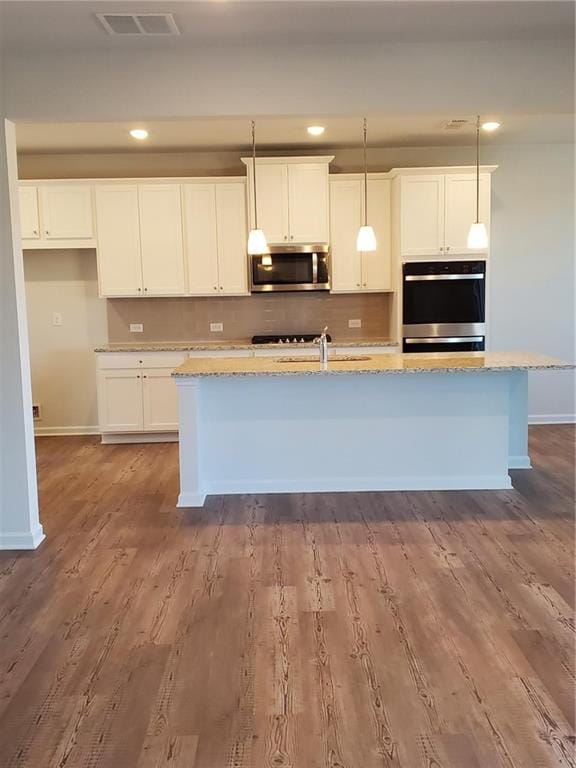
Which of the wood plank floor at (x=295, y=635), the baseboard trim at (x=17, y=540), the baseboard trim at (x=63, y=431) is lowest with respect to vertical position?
the wood plank floor at (x=295, y=635)

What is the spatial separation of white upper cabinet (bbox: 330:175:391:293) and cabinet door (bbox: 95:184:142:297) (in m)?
1.88

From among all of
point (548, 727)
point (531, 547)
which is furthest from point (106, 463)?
point (548, 727)

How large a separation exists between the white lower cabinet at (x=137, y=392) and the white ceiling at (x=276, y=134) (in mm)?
1918

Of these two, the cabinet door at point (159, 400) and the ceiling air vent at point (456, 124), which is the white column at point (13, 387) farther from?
the ceiling air vent at point (456, 124)

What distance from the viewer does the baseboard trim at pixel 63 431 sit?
20.8 ft

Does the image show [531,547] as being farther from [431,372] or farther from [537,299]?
[537,299]

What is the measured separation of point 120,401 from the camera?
5.84 metres

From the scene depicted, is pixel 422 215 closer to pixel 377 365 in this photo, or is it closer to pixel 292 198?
pixel 292 198

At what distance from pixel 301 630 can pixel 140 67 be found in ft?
9.74

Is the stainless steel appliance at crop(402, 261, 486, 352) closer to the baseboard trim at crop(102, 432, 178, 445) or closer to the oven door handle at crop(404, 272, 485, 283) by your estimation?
the oven door handle at crop(404, 272, 485, 283)

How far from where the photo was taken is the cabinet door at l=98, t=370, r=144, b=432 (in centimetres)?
581

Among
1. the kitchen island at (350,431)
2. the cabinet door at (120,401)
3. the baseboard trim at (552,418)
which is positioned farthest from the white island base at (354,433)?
the baseboard trim at (552,418)

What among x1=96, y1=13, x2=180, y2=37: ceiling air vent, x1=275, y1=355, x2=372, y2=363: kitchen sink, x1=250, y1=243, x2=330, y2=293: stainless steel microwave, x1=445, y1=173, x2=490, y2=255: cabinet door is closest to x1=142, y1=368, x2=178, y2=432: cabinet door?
x1=250, y1=243, x2=330, y2=293: stainless steel microwave

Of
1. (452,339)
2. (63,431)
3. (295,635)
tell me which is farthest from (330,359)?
(63,431)
